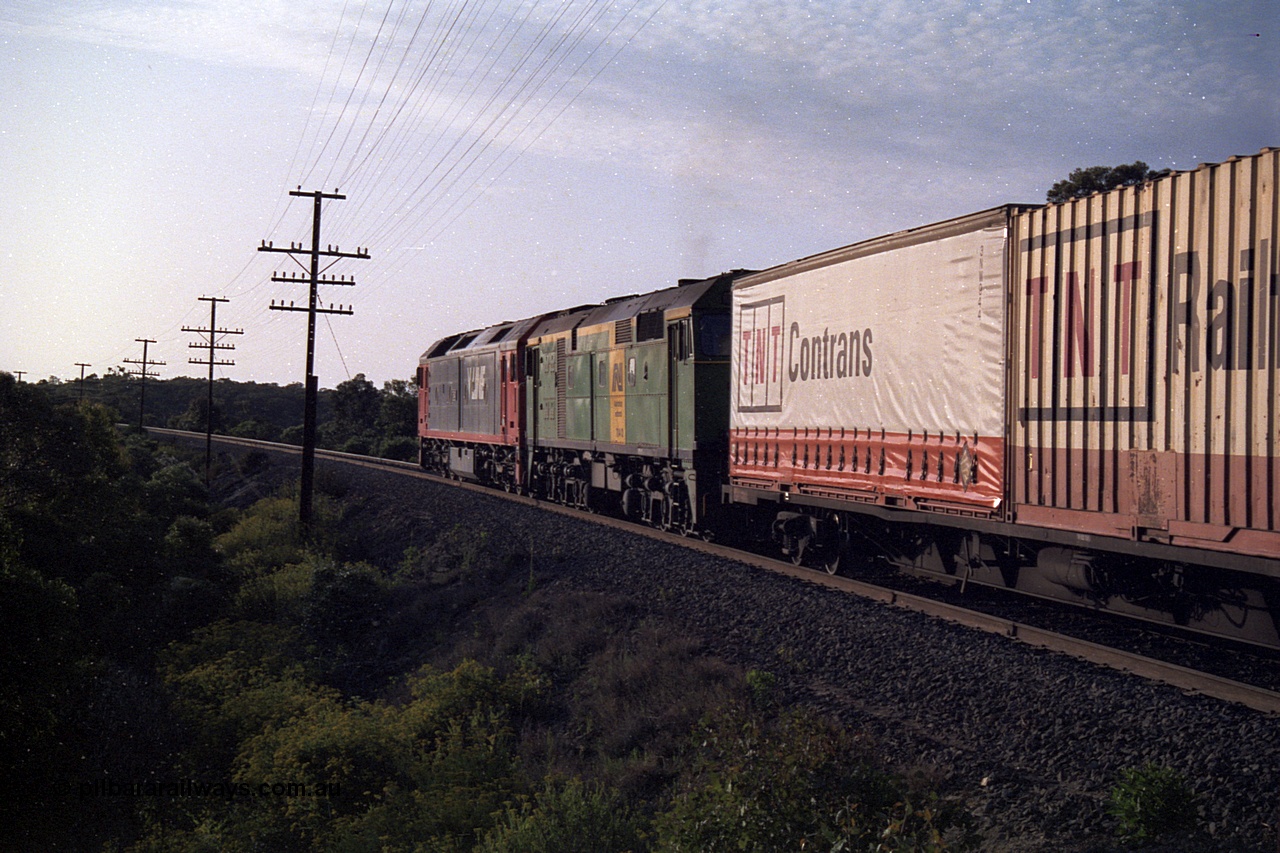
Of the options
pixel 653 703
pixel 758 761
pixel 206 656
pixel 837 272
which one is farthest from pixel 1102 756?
pixel 206 656

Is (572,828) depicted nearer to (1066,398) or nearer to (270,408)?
(1066,398)

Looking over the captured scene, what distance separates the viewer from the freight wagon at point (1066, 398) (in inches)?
300

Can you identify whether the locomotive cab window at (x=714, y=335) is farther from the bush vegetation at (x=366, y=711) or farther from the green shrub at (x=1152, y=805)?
the green shrub at (x=1152, y=805)

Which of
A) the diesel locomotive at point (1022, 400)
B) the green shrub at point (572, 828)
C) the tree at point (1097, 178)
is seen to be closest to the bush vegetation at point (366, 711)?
the green shrub at point (572, 828)

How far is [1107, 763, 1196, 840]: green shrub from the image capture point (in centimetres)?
535

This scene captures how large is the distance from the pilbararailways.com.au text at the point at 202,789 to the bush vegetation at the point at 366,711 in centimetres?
3

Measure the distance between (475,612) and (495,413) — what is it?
13.1 m

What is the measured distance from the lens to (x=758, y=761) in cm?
633

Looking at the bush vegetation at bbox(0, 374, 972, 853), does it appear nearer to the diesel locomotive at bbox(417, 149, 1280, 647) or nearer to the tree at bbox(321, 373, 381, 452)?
the diesel locomotive at bbox(417, 149, 1280, 647)

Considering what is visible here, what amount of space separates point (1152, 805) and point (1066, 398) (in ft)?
15.2

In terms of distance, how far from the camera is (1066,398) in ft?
30.2

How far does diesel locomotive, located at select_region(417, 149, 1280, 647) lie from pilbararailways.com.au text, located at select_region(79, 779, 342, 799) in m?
6.91

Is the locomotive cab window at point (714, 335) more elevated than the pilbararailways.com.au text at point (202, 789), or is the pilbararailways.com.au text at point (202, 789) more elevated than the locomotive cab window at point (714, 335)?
the locomotive cab window at point (714, 335)

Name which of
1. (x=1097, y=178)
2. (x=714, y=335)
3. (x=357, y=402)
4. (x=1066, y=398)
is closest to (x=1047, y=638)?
(x=1066, y=398)
